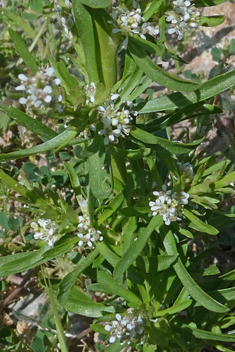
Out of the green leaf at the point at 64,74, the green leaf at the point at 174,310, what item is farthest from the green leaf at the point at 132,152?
the green leaf at the point at 174,310

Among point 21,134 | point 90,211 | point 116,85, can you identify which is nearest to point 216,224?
point 90,211

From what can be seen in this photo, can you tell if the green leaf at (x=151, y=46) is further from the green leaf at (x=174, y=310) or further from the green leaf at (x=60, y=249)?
the green leaf at (x=174, y=310)

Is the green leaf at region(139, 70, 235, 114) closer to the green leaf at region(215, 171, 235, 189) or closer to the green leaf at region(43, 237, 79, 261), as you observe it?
the green leaf at region(215, 171, 235, 189)

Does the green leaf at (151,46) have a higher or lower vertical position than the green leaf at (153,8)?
lower

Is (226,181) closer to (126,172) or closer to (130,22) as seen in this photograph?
(126,172)

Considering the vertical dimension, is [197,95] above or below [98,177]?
above

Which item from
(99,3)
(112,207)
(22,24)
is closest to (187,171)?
(112,207)
